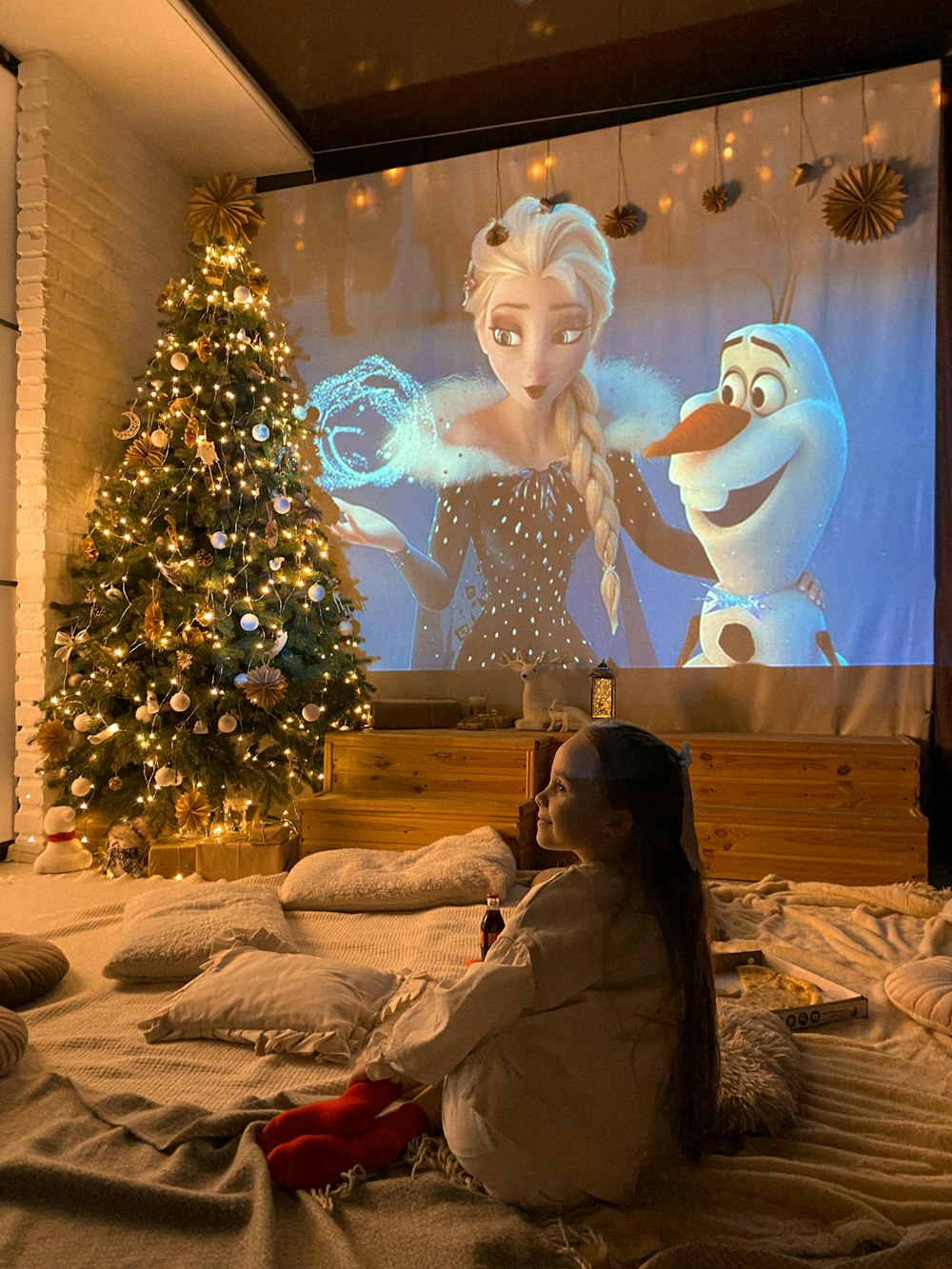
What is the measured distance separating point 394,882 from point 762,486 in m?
2.54

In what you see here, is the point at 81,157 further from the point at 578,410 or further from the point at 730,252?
the point at 730,252

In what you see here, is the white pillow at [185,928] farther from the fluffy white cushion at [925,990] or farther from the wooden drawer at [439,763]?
the fluffy white cushion at [925,990]

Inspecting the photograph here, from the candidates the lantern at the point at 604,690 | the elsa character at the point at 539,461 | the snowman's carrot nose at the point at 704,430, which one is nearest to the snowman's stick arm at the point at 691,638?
the elsa character at the point at 539,461

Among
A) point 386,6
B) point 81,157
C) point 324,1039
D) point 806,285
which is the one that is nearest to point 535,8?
point 386,6

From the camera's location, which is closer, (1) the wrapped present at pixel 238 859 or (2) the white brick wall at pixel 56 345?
(1) the wrapped present at pixel 238 859

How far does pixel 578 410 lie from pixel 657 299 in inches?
24.9

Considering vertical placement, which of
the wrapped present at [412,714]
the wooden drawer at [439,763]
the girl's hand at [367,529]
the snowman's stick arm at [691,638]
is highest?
the girl's hand at [367,529]

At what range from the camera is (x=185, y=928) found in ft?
8.42

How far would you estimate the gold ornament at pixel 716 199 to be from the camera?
14.6ft

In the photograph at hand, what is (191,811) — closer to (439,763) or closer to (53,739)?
(53,739)

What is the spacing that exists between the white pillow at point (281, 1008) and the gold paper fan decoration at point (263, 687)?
1763 mm

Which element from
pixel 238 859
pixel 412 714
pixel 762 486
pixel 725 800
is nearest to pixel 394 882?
pixel 238 859

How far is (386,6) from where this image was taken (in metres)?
3.96

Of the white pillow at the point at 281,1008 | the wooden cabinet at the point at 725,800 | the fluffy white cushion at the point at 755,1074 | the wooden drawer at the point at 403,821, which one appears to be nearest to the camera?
A: the fluffy white cushion at the point at 755,1074
